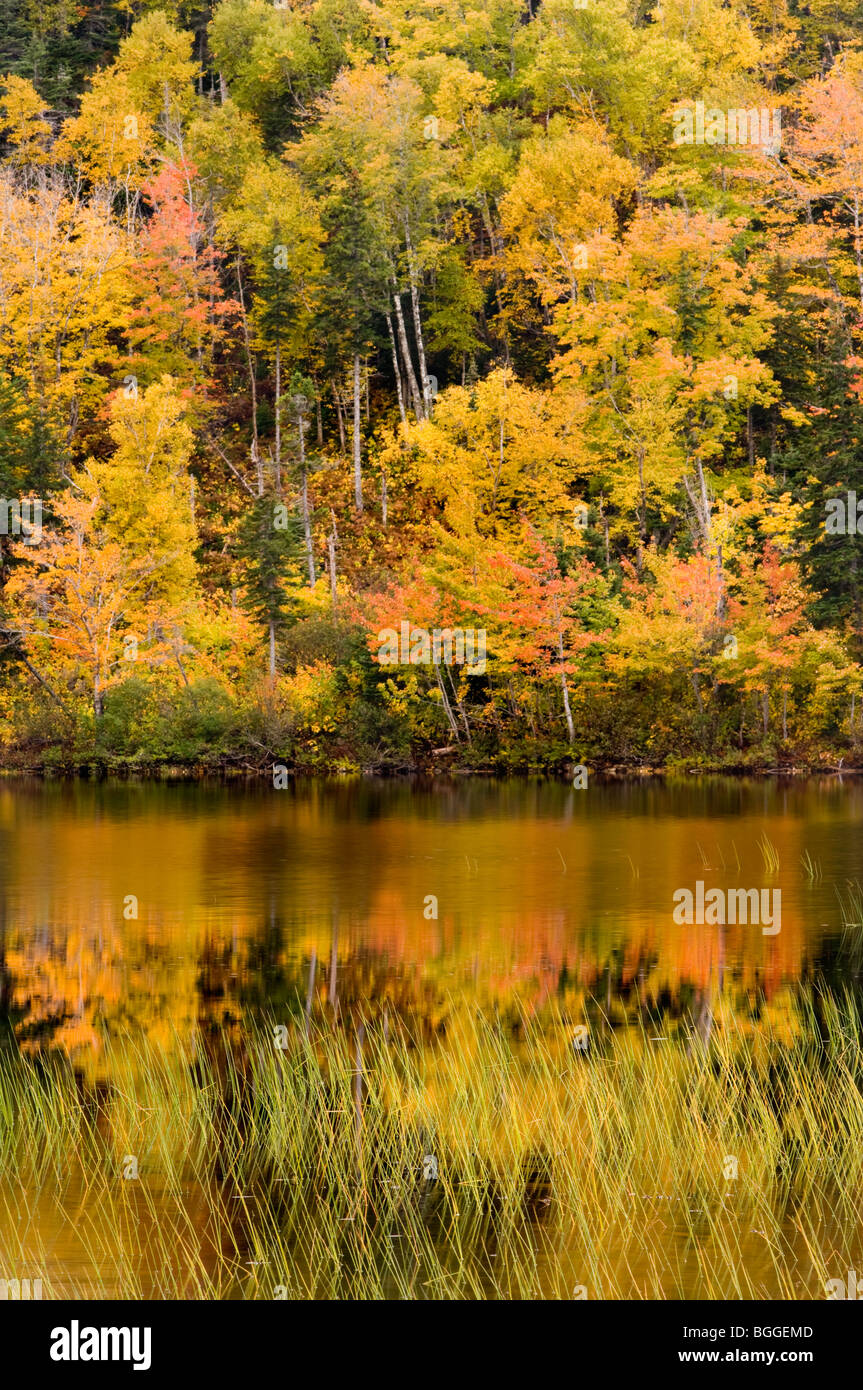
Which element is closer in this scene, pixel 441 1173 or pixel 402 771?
pixel 441 1173

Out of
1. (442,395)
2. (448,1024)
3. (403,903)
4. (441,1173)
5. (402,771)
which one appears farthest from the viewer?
(442,395)

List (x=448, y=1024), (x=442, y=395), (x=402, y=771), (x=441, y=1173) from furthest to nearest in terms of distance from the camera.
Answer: (x=442, y=395) → (x=402, y=771) → (x=448, y=1024) → (x=441, y=1173)

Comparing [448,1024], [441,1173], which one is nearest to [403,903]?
[448,1024]

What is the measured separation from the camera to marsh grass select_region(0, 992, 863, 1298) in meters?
9.32

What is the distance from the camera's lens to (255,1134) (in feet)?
38.5

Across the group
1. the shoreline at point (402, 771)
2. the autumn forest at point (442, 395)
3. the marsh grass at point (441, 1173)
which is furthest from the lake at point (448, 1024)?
the autumn forest at point (442, 395)

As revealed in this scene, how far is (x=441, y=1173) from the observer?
11.0 m

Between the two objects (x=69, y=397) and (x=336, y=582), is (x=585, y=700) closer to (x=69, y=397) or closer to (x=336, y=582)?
(x=336, y=582)

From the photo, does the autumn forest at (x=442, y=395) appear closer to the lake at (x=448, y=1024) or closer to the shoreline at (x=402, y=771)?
the shoreline at (x=402, y=771)

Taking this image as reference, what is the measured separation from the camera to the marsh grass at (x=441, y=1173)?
367 inches

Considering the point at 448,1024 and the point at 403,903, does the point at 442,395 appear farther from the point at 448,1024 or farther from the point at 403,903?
the point at 448,1024

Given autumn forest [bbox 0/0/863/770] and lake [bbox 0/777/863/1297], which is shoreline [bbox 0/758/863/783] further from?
lake [bbox 0/777/863/1297]

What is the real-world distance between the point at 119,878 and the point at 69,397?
38091 millimetres
